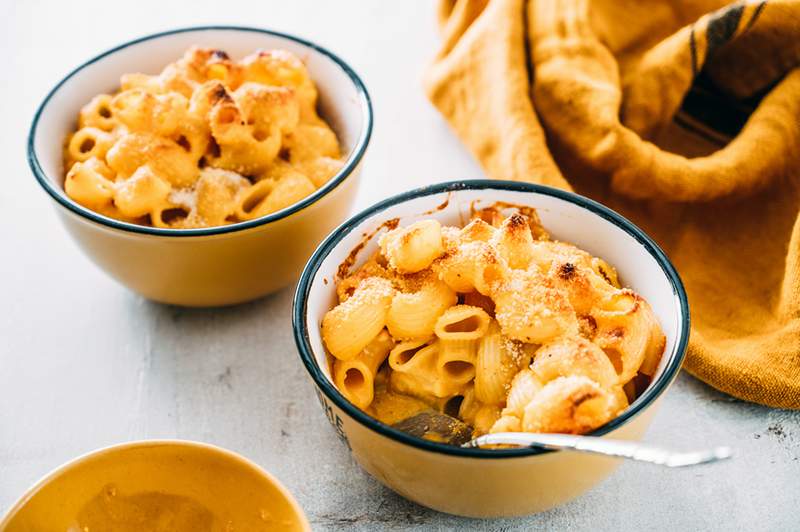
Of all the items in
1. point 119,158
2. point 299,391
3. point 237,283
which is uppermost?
point 119,158

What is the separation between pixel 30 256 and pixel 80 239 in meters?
0.27

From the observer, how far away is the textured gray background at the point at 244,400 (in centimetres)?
89

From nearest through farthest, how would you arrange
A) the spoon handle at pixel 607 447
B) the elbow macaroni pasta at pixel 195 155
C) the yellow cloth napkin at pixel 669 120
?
the spoon handle at pixel 607 447 < the elbow macaroni pasta at pixel 195 155 < the yellow cloth napkin at pixel 669 120

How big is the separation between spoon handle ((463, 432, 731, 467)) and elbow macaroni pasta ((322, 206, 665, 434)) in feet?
0.08

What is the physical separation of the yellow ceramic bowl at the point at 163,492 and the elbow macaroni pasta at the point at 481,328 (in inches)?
5.4

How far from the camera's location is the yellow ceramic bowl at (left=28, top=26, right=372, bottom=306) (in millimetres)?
973

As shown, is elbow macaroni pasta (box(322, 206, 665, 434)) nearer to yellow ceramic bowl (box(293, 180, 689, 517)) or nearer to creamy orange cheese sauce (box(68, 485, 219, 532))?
yellow ceramic bowl (box(293, 180, 689, 517))

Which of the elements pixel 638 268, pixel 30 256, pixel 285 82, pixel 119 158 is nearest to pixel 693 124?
pixel 638 268

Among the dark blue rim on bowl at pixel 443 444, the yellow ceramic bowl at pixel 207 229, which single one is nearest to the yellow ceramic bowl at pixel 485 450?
the dark blue rim on bowl at pixel 443 444

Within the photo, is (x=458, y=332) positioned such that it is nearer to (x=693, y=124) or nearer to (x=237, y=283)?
(x=237, y=283)

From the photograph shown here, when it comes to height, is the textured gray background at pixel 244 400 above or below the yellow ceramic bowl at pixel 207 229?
below

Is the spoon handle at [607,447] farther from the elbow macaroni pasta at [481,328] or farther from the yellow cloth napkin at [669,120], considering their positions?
the yellow cloth napkin at [669,120]

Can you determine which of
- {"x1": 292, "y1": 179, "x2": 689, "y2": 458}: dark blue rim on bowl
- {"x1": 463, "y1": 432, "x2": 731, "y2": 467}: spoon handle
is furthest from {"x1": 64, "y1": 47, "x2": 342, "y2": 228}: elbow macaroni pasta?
{"x1": 463, "y1": 432, "x2": 731, "y2": 467}: spoon handle

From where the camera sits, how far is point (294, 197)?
1031 millimetres
